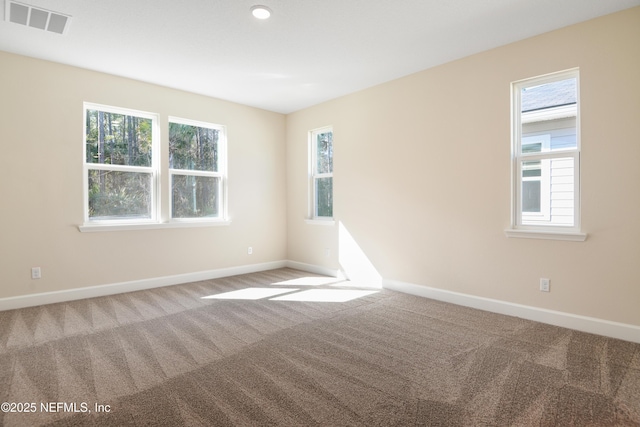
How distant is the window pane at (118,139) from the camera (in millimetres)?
4191

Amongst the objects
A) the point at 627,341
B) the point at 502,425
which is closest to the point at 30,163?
the point at 502,425

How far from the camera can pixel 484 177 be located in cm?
361

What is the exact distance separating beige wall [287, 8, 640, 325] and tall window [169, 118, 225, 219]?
1.69m

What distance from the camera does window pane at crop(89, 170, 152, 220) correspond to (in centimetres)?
420

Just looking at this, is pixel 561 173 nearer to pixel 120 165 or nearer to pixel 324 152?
pixel 324 152

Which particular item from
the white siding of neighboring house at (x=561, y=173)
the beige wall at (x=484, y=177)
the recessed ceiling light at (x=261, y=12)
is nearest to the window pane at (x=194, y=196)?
the beige wall at (x=484, y=177)

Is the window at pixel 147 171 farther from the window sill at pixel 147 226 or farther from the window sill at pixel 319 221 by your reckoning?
the window sill at pixel 319 221

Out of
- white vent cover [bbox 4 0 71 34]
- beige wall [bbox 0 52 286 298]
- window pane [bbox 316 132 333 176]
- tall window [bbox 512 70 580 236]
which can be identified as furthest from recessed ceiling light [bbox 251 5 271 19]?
window pane [bbox 316 132 333 176]

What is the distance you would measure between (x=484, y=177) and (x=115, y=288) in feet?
15.0

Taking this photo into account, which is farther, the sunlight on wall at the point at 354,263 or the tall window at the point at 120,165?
the sunlight on wall at the point at 354,263

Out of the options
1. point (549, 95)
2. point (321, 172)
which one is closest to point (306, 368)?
point (549, 95)

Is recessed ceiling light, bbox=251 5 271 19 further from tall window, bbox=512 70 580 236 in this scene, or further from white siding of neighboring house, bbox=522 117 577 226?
white siding of neighboring house, bbox=522 117 577 226

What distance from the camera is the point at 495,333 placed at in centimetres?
300

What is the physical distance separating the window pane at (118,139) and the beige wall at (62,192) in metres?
0.16
